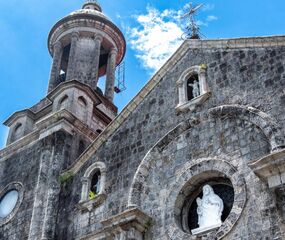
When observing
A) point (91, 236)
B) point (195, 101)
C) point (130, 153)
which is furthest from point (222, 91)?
point (91, 236)

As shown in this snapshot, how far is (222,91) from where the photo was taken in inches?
503

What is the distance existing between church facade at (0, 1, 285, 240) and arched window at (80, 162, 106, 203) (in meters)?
0.03

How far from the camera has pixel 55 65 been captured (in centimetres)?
1997

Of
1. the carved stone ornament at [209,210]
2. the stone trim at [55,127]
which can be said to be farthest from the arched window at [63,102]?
the carved stone ornament at [209,210]

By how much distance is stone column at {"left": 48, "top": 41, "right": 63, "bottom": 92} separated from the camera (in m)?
19.5

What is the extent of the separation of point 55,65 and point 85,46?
1371mm

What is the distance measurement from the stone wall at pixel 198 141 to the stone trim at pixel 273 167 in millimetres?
318

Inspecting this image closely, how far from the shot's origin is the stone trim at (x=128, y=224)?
12031 millimetres

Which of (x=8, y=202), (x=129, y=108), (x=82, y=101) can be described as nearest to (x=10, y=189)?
(x=8, y=202)

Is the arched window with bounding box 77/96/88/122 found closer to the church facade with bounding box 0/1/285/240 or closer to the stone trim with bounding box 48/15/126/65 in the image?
the church facade with bounding box 0/1/285/240

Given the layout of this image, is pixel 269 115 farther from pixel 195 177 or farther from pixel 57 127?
pixel 57 127

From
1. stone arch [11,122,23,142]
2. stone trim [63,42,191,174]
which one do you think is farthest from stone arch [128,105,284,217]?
stone arch [11,122,23,142]

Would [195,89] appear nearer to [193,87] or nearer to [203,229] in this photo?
[193,87]

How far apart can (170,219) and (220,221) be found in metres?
1.28
